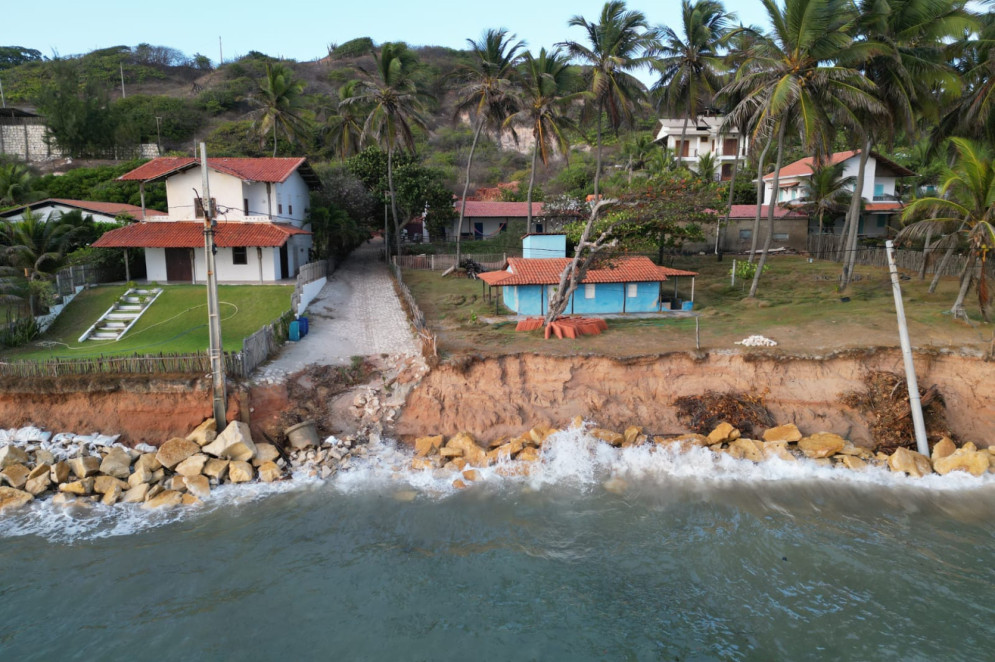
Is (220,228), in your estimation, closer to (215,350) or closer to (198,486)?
(215,350)

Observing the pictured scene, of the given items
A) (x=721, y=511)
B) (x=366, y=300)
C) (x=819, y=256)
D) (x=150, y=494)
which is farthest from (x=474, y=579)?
(x=819, y=256)

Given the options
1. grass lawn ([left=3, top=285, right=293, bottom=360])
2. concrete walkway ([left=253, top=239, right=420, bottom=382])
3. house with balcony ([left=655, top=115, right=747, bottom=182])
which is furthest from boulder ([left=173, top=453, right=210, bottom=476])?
house with balcony ([left=655, top=115, right=747, bottom=182])

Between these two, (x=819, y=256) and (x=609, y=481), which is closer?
(x=609, y=481)

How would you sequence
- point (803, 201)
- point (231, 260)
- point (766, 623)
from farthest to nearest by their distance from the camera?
1. point (803, 201)
2. point (231, 260)
3. point (766, 623)

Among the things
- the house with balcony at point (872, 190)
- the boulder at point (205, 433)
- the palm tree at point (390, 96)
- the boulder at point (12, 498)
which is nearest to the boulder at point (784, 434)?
the boulder at point (205, 433)

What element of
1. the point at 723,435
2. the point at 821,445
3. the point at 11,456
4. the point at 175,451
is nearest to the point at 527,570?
the point at 723,435

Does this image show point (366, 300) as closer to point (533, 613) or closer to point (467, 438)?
point (467, 438)
